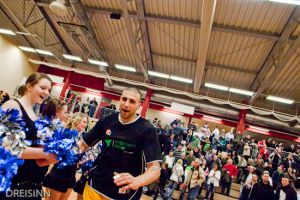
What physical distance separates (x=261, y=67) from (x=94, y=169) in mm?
13260

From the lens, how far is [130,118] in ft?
8.67

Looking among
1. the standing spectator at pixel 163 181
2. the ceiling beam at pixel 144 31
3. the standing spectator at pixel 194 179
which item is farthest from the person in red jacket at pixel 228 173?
the ceiling beam at pixel 144 31

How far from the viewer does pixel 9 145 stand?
166 centimetres

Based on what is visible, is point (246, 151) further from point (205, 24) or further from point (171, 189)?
point (205, 24)

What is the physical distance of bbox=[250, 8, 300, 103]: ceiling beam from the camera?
994 cm

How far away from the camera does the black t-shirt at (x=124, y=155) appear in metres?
2.45

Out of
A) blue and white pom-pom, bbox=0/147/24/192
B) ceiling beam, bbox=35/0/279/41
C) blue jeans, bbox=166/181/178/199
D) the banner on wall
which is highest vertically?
ceiling beam, bbox=35/0/279/41

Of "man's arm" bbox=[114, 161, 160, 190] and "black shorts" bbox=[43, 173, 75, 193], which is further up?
"man's arm" bbox=[114, 161, 160, 190]

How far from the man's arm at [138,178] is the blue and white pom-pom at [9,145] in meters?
0.67

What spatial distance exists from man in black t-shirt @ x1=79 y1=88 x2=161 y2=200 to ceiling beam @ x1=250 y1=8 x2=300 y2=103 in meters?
9.05

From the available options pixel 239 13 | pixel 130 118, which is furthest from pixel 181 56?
pixel 130 118

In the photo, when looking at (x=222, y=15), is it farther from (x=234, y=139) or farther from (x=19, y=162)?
(x=19, y=162)

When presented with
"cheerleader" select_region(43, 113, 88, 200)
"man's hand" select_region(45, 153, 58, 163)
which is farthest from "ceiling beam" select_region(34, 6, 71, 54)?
"man's hand" select_region(45, 153, 58, 163)

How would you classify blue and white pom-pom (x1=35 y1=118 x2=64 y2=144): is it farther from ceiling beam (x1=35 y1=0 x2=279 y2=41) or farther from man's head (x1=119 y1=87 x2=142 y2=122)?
ceiling beam (x1=35 y1=0 x2=279 y2=41)
